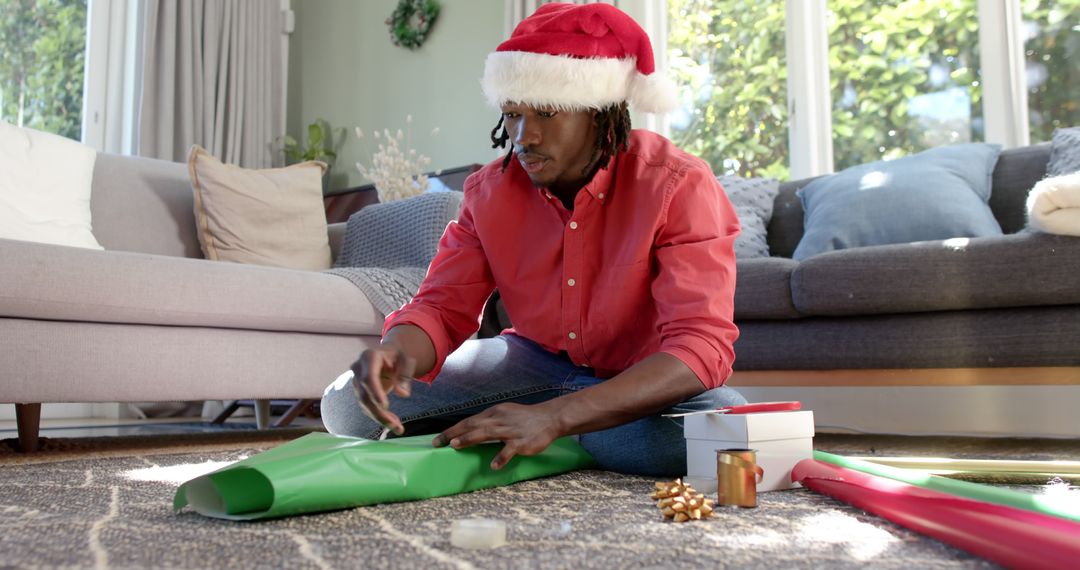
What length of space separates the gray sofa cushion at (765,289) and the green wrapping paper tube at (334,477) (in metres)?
1.22

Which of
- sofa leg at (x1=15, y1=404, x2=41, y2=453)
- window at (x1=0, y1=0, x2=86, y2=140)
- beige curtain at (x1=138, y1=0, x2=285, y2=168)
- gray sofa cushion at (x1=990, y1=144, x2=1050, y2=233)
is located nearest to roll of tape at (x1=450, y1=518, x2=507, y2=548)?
sofa leg at (x1=15, y1=404, x2=41, y2=453)

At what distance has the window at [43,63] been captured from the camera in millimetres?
3877

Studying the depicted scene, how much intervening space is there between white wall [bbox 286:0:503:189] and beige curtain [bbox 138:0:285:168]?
0.25 meters

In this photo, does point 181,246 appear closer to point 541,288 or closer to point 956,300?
point 541,288

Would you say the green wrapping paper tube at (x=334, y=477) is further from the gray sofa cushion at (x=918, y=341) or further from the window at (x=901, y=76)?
the window at (x=901, y=76)

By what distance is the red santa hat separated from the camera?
1353 millimetres

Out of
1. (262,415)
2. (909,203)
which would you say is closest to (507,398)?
(262,415)

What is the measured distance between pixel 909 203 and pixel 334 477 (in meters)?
2.01

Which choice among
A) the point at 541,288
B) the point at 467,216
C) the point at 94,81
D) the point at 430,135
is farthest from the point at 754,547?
the point at 94,81

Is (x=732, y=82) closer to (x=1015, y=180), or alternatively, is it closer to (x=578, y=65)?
(x=1015, y=180)

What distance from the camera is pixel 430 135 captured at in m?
4.39

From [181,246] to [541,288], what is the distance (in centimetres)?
172

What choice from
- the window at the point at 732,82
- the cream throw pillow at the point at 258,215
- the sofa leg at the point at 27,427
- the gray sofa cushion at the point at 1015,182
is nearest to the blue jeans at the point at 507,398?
the sofa leg at the point at 27,427

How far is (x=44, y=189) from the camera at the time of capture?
2.46 m
